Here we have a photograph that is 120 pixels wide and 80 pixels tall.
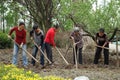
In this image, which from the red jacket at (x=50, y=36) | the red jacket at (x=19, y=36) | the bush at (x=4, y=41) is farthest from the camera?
the bush at (x=4, y=41)

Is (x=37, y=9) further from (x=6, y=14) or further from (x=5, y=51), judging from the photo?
(x=6, y=14)

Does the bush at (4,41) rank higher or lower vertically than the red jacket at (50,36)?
lower

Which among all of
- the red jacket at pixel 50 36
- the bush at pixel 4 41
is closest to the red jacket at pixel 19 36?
the red jacket at pixel 50 36

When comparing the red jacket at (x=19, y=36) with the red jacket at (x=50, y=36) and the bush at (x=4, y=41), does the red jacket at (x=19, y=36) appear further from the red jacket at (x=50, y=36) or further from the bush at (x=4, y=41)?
the bush at (x=4, y=41)

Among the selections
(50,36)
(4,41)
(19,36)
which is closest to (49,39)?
(50,36)

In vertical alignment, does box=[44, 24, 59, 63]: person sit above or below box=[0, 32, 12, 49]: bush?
above

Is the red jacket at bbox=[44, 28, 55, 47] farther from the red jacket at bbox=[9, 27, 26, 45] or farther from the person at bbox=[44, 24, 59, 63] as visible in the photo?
the red jacket at bbox=[9, 27, 26, 45]

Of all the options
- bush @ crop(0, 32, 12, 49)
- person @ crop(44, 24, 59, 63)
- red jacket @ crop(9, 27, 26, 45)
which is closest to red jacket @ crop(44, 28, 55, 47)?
person @ crop(44, 24, 59, 63)

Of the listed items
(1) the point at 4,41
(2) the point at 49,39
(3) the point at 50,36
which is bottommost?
(1) the point at 4,41

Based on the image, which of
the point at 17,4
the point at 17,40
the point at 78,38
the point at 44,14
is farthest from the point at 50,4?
the point at 17,40

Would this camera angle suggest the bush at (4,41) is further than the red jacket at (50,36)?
Yes

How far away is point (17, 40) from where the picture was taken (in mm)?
13188

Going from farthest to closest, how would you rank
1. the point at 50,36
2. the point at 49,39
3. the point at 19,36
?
the point at 49,39 < the point at 50,36 < the point at 19,36

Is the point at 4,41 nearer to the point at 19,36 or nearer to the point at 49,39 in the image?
the point at 49,39
